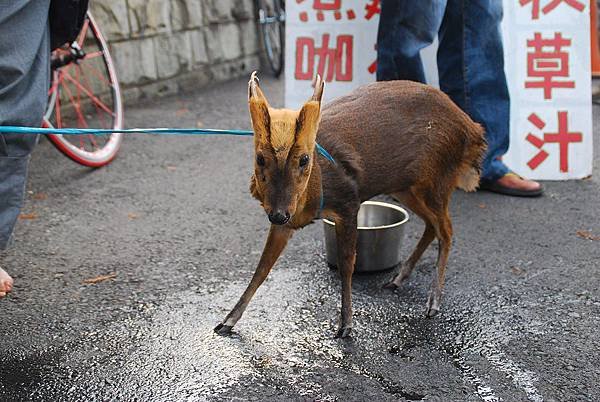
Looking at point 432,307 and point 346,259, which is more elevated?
point 346,259

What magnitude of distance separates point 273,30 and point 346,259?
22.0 feet

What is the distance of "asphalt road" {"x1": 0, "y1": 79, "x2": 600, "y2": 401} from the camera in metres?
2.80

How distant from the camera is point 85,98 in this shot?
6.84m

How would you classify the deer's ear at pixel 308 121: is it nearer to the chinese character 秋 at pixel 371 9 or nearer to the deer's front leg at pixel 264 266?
the deer's front leg at pixel 264 266

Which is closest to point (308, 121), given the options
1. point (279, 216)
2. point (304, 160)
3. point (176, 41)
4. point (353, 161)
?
point (304, 160)

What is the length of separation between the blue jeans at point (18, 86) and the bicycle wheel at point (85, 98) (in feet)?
4.91

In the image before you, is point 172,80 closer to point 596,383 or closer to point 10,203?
point 10,203

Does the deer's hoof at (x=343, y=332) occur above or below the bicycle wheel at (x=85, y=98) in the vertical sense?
below

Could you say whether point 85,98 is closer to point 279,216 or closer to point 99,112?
point 99,112

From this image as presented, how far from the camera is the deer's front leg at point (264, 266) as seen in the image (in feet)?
10.1

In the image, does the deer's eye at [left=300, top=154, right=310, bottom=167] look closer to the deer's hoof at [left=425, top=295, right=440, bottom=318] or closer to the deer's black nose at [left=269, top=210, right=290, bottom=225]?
the deer's black nose at [left=269, top=210, right=290, bottom=225]

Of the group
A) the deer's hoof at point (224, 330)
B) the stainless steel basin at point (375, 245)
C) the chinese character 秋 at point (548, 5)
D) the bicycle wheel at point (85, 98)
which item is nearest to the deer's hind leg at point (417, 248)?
the stainless steel basin at point (375, 245)

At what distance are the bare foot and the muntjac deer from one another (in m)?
1.09

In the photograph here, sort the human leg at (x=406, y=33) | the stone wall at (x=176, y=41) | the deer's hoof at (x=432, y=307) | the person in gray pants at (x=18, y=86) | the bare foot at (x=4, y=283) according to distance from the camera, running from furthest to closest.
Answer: the stone wall at (x=176, y=41) < the human leg at (x=406, y=33) < the bare foot at (x=4, y=283) < the deer's hoof at (x=432, y=307) < the person in gray pants at (x=18, y=86)
